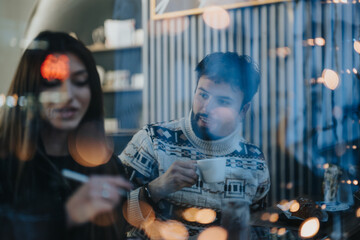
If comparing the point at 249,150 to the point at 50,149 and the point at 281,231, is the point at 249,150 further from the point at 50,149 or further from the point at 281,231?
the point at 50,149

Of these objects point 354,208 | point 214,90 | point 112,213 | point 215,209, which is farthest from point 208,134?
point 354,208

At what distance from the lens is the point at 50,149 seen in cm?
84

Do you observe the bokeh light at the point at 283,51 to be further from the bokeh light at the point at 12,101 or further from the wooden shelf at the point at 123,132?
the bokeh light at the point at 12,101

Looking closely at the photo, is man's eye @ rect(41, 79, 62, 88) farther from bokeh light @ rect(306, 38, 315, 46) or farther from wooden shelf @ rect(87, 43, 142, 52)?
bokeh light @ rect(306, 38, 315, 46)

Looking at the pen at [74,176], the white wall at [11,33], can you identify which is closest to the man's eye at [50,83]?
the white wall at [11,33]

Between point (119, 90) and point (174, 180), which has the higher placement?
point (119, 90)

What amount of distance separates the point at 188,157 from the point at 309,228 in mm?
535

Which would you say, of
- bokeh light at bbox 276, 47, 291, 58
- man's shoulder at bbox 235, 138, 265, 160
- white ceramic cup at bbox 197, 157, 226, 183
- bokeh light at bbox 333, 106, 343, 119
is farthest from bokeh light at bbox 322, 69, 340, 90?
white ceramic cup at bbox 197, 157, 226, 183

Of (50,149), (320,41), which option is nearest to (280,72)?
(320,41)

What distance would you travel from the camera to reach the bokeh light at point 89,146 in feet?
2.90

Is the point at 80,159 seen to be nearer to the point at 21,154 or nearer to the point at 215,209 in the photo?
the point at 21,154

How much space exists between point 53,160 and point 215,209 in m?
0.62

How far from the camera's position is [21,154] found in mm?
803

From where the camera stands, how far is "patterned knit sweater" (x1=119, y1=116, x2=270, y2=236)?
119cm
